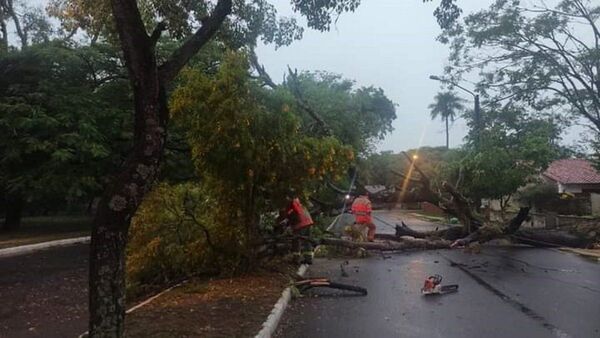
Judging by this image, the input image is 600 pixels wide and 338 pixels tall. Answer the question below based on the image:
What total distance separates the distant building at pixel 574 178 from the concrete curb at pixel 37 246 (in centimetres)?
2908

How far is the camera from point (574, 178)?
41844 mm

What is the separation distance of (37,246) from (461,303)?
16101 mm

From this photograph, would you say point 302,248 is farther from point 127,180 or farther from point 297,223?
point 127,180

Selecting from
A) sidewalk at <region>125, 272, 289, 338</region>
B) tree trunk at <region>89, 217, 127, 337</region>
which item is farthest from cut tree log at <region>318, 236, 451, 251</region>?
tree trunk at <region>89, 217, 127, 337</region>

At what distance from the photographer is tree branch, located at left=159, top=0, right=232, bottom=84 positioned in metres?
5.96

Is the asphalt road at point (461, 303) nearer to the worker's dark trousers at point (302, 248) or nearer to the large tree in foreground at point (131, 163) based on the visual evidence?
the worker's dark trousers at point (302, 248)

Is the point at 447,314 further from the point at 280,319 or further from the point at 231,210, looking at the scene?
the point at 231,210

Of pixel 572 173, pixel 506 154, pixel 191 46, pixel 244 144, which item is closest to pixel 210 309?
pixel 244 144

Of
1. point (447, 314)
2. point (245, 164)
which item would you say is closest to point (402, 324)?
point (447, 314)

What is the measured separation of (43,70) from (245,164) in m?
18.9

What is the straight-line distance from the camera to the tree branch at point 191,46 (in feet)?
19.5

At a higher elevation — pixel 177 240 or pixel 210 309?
pixel 177 240

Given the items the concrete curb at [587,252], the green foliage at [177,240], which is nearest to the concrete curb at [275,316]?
the green foliage at [177,240]

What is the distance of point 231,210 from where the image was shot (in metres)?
11.6
